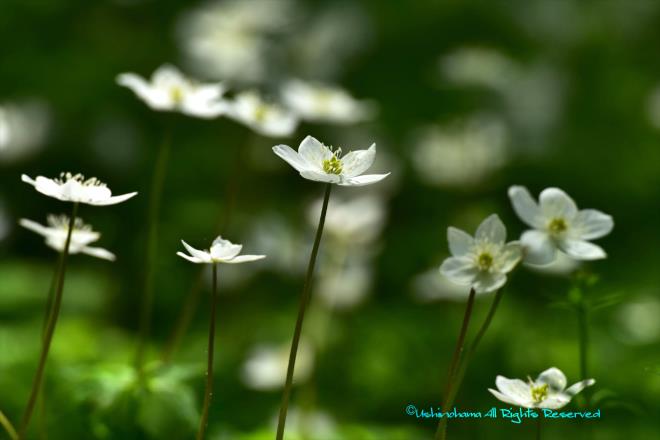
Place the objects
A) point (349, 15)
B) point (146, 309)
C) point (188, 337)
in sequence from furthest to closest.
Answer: point (349, 15) → point (188, 337) → point (146, 309)

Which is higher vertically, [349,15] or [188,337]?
[349,15]

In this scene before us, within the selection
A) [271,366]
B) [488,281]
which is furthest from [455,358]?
[271,366]

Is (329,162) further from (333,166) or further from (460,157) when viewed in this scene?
(460,157)

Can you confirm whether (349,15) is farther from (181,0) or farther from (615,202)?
(615,202)

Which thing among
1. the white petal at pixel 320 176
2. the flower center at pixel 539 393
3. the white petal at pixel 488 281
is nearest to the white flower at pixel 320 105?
the white petal at pixel 320 176

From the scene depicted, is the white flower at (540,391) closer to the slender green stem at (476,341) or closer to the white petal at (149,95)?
the slender green stem at (476,341)

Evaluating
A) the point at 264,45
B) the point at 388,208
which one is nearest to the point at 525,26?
the point at 264,45
